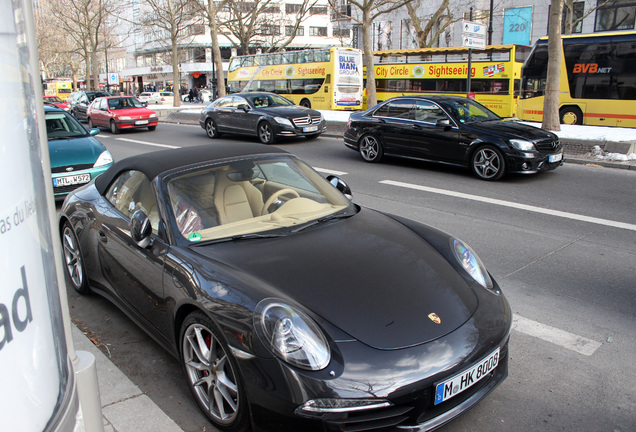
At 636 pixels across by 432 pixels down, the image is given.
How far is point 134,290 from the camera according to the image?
3566mm

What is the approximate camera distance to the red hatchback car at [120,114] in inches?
811

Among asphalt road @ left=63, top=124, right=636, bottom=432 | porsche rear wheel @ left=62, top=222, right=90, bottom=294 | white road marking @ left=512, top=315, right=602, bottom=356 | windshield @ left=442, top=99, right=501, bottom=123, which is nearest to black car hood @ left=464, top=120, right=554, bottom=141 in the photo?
windshield @ left=442, top=99, right=501, bottom=123

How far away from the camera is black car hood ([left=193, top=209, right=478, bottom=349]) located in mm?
2609

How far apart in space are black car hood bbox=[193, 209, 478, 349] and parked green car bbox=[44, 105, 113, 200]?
5932 mm

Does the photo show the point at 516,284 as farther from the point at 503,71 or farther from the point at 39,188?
Result: the point at 503,71

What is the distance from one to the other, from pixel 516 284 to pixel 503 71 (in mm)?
20724

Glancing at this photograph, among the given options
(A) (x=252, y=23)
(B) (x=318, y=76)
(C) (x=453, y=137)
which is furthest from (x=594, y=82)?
(A) (x=252, y=23)

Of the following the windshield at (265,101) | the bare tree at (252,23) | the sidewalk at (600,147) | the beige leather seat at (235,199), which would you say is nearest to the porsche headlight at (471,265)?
the beige leather seat at (235,199)

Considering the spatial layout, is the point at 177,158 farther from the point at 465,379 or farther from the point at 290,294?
the point at 465,379

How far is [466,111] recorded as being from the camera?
1072 centimetres

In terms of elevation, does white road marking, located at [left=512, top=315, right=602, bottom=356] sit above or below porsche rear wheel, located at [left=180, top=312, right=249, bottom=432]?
below

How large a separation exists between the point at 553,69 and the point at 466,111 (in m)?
4.80

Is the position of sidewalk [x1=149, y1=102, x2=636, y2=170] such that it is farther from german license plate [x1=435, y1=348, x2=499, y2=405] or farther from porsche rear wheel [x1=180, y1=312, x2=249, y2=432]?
porsche rear wheel [x1=180, y1=312, x2=249, y2=432]

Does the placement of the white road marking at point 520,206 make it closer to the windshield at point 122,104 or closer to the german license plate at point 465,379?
the german license plate at point 465,379
